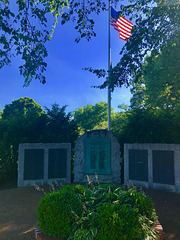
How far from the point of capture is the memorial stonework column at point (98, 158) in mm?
9531

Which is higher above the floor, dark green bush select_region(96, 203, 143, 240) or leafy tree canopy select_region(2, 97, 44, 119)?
leafy tree canopy select_region(2, 97, 44, 119)

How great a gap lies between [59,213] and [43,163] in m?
6.09

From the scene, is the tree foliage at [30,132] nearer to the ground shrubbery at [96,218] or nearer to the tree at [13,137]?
the tree at [13,137]

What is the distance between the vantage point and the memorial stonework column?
375 inches

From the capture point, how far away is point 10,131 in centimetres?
1004

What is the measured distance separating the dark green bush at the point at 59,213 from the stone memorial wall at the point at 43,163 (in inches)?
223

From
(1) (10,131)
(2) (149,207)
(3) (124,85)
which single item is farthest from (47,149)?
(2) (149,207)

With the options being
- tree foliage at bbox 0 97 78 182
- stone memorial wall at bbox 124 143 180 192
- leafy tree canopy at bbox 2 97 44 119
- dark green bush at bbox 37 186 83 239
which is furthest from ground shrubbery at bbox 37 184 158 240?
leafy tree canopy at bbox 2 97 44 119

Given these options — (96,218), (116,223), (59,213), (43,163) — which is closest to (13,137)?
(43,163)

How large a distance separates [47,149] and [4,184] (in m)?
3.08

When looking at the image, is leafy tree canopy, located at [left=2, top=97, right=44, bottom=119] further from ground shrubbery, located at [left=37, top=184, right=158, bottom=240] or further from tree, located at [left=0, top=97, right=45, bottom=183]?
ground shrubbery, located at [left=37, top=184, right=158, bottom=240]

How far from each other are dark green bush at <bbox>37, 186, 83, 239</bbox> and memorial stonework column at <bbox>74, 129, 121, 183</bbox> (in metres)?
5.80

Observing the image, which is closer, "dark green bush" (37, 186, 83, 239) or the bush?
→ the bush

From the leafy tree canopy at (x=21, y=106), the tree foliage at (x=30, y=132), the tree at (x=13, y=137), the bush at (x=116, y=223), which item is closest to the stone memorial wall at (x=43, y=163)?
the tree foliage at (x=30, y=132)
